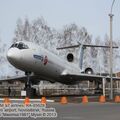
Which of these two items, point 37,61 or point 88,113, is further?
point 37,61

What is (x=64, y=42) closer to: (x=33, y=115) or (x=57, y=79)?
(x=57, y=79)

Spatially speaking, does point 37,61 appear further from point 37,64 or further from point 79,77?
point 79,77

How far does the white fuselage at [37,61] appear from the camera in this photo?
108 feet

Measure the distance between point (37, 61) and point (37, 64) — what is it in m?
0.27

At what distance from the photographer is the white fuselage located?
33.1 metres

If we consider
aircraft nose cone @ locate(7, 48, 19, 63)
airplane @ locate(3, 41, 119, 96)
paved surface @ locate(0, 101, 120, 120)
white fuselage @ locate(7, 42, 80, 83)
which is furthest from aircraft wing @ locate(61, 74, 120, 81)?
paved surface @ locate(0, 101, 120, 120)

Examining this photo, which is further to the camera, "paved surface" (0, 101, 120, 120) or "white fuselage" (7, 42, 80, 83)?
"white fuselage" (7, 42, 80, 83)

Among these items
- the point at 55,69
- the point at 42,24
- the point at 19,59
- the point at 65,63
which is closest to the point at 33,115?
the point at 19,59

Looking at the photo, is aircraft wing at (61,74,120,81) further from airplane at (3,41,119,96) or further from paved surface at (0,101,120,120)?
paved surface at (0,101,120,120)

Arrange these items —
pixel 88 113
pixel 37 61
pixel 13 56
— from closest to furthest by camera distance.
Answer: pixel 88 113, pixel 13 56, pixel 37 61

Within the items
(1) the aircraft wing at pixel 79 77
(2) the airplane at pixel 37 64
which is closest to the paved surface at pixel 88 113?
(2) the airplane at pixel 37 64

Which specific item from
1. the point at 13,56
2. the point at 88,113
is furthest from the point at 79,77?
the point at 88,113

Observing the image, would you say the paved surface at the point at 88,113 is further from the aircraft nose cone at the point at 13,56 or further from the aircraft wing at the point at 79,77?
the aircraft wing at the point at 79,77

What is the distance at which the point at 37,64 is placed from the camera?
34469 mm
